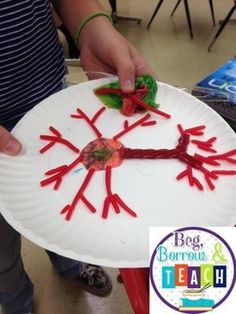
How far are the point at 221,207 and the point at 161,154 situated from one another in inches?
4.9

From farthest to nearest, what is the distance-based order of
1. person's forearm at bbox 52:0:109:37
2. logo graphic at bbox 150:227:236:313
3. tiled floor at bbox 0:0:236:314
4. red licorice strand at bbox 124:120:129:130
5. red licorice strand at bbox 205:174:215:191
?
1. tiled floor at bbox 0:0:236:314
2. person's forearm at bbox 52:0:109:37
3. red licorice strand at bbox 124:120:129:130
4. red licorice strand at bbox 205:174:215:191
5. logo graphic at bbox 150:227:236:313

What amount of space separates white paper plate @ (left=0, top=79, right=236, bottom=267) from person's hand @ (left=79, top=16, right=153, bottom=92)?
0.25 ft

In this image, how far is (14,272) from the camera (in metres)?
0.84

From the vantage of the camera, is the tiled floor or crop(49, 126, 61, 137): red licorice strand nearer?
crop(49, 126, 61, 137): red licorice strand

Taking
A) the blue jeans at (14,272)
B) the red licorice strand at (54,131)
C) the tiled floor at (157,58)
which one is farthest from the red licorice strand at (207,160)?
the tiled floor at (157,58)

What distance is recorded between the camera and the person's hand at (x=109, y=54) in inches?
25.8

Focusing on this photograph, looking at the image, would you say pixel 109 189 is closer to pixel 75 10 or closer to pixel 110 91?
pixel 110 91

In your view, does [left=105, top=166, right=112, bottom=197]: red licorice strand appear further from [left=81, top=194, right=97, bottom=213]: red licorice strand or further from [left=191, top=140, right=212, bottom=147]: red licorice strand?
[left=191, top=140, right=212, bottom=147]: red licorice strand

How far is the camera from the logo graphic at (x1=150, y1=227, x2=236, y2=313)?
0.42 meters

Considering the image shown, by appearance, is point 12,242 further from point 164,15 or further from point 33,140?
point 164,15

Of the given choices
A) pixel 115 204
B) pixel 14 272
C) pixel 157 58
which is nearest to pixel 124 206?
pixel 115 204

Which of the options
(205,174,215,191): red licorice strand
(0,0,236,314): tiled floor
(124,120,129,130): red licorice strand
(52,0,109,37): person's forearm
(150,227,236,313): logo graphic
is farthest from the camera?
(0,0,236,314): tiled floor

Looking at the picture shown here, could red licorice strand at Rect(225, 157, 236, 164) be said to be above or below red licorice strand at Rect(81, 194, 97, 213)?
below

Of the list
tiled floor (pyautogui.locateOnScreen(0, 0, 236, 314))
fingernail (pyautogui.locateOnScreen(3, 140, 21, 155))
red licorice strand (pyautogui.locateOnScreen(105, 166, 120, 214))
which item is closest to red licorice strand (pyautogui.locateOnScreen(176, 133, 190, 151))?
red licorice strand (pyautogui.locateOnScreen(105, 166, 120, 214))
